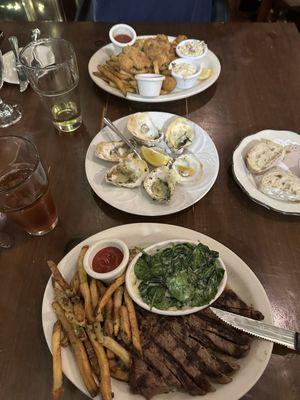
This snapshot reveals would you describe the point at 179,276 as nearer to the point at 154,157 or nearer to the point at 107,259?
the point at 107,259

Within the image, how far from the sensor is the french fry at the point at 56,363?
1017 millimetres

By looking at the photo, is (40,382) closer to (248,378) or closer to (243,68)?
(248,378)

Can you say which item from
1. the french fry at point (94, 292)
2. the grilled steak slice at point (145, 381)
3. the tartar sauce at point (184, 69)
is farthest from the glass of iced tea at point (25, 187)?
the tartar sauce at point (184, 69)

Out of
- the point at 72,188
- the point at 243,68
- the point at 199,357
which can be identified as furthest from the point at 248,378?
the point at 243,68

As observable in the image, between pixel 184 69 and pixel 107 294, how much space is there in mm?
1501

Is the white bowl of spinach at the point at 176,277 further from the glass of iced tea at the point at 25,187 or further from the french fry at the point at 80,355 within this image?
the glass of iced tea at the point at 25,187

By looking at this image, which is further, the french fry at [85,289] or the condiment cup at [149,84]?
the condiment cup at [149,84]

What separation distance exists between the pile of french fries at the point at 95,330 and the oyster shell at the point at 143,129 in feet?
2.68

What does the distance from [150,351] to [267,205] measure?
82cm

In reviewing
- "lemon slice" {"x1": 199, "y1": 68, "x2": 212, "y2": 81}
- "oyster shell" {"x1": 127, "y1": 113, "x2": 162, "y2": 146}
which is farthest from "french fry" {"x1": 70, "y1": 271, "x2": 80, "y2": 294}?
"lemon slice" {"x1": 199, "y1": 68, "x2": 212, "y2": 81}

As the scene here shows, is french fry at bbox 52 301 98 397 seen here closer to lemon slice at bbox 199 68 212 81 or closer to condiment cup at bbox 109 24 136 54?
Answer: lemon slice at bbox 199 68 212 81

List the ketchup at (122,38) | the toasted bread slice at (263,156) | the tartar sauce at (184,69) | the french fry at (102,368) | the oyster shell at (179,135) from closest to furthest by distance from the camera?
1. the french fry at (102,368)
2. the toasted bread slice at (263,156)
3. the oyster shell at (179,135)
4. the tartar sauce at (184,69)
5. the ketchup at (122,38)

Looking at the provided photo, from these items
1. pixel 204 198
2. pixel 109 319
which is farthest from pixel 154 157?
pixel 109 319

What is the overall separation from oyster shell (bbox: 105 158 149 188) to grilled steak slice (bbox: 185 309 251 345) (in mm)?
662
